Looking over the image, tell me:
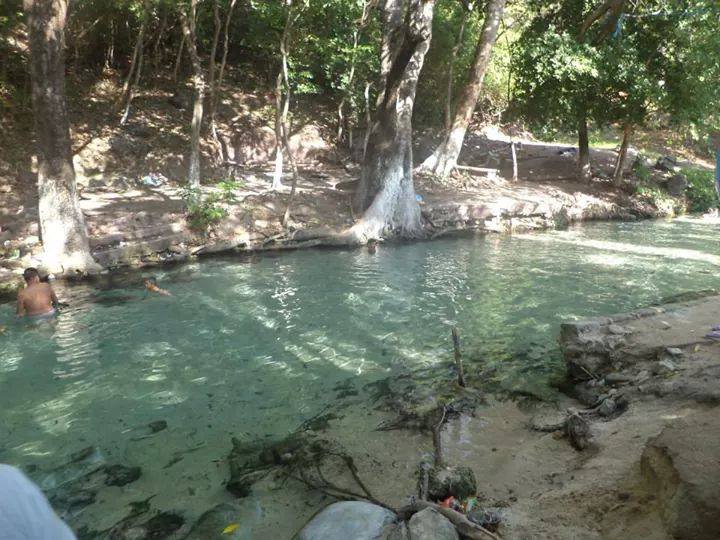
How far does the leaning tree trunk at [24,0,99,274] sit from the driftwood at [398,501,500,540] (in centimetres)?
921

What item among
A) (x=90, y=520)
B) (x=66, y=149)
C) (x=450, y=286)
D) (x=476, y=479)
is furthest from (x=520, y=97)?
(x=90, y=520)

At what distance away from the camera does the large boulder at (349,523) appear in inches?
145

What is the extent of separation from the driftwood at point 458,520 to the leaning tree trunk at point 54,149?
921 centimetres

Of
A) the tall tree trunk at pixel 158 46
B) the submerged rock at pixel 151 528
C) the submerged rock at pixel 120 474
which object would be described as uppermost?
the tall tree trunk at pixel 158 46

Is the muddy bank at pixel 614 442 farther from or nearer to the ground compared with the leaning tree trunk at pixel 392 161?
nearer to the ground

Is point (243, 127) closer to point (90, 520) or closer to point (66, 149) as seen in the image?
point (66, 149)

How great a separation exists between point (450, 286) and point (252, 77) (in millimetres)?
17206

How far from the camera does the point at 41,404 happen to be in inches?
252

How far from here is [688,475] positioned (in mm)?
3086

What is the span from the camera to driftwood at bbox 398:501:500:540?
11.5ft

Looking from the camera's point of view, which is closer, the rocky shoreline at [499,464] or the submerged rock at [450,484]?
the rocky shoreline at [499,464]

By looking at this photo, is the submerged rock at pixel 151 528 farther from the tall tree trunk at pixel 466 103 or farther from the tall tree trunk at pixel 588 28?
the tall tree trunk at pixel 588 28

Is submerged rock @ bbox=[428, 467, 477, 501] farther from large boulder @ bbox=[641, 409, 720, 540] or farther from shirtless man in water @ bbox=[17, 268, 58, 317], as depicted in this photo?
shirtless man in water @ bbox=[17, 268, 58, 317]

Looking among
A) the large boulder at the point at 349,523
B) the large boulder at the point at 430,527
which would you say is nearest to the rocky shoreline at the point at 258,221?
the large boulder at the point at 349,523
